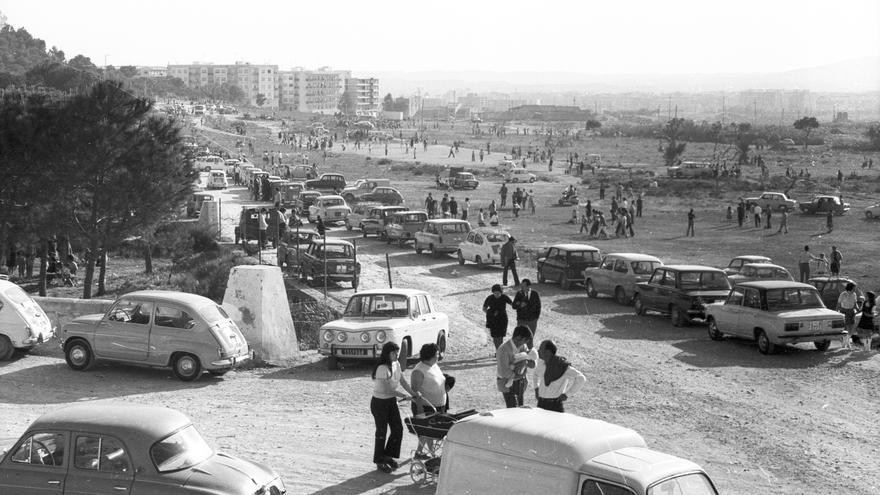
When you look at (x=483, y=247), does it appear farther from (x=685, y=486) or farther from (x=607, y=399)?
(x=685, y=486)

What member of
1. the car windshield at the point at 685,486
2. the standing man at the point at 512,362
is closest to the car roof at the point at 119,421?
the car windshield at the point at 685,486

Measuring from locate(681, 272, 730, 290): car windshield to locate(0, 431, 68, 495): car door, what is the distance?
58.0ft

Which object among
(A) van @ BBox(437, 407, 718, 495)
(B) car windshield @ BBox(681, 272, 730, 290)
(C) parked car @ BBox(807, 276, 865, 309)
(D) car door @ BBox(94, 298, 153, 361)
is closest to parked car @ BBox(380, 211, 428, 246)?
(B) car windshield @ BBox(681, 272, 730, 290)

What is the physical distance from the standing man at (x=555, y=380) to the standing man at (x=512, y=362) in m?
1.39

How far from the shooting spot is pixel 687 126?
152 metres

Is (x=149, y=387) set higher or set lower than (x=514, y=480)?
lower

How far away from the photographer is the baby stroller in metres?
11.4

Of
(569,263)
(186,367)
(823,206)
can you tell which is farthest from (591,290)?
(823,206)

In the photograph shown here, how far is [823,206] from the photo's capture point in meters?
54.4

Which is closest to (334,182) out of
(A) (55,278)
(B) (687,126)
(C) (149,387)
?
(A) (55,278)

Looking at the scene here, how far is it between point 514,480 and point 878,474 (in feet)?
22.6

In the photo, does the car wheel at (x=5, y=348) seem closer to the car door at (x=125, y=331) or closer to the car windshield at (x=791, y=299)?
the car door at (x=125, y=331)

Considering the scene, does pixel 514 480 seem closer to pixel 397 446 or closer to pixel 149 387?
pixel 397 446

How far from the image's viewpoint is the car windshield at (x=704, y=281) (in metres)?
25.0
